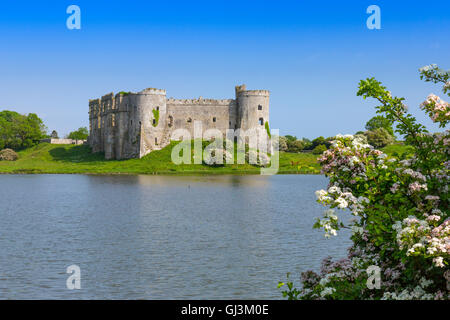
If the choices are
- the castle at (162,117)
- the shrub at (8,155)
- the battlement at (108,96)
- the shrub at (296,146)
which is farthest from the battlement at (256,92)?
the shrub at (8,155)

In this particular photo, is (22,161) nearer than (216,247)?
No

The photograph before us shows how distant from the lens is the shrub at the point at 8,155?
12394 centimetres

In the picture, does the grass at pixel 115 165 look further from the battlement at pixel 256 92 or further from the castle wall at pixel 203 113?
the battlement at pixel 256 92

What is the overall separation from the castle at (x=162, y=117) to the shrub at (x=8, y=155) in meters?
24.2

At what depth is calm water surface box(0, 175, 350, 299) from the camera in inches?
825

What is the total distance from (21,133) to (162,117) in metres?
46.1

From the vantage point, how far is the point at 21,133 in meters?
137

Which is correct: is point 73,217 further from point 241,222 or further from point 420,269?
point 420,269

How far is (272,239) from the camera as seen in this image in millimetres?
32094

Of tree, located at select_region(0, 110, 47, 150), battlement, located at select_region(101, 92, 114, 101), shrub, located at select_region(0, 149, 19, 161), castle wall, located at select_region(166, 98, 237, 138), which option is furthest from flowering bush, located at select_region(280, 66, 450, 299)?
tree, located at select_region(0, 110, 47, 150)

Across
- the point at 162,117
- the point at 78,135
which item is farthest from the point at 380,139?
the point at 78,135

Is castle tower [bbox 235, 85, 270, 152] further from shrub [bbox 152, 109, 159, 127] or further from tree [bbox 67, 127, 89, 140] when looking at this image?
tree [bbox 67, 127, 89, 140]

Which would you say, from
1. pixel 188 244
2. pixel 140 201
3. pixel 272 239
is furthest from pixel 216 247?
pixel 140 201

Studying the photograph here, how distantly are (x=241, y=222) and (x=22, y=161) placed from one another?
94540 millimetres
